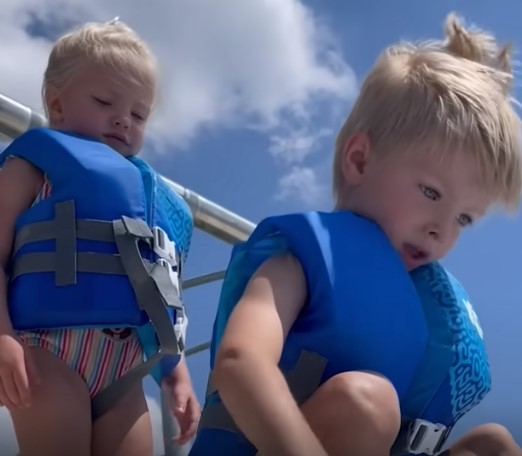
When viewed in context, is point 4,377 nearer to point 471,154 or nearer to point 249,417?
point 249,417

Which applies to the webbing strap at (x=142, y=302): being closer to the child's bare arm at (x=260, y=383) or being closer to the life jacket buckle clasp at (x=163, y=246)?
the life jacket buckle clasp at (x=163, y=246)

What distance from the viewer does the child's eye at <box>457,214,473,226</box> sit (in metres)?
1.45

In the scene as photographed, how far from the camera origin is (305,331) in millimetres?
1281

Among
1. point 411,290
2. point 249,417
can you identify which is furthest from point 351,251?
point 249,417

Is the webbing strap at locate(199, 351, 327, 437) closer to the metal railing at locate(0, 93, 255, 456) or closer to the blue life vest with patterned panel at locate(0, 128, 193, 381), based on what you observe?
the blue life vest with patterned panel at locate(0, 128, 193, 381)

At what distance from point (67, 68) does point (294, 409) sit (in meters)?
1.18

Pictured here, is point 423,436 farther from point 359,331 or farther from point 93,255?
point 93,255

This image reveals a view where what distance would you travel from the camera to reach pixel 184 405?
1.84 meters

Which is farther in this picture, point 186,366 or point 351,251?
point 186,366

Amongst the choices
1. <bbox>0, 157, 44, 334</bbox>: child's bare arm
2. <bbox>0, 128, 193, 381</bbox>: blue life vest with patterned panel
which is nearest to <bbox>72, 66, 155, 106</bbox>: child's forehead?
<bbox>0, 128, 193, 381</bbox>: blue life vest with patterned panel

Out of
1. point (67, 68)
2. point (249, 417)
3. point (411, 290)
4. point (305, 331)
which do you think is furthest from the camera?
point (67, 68)

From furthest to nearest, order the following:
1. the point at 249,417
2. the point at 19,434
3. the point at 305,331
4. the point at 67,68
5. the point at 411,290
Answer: the point at 67,68 < the point at 19,434 < the point at 411,290 < the point at 305,331 < the point at 249,417

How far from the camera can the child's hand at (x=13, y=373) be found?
4.73 feet

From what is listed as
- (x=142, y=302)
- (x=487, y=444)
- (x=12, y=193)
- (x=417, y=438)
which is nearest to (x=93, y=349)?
(x=142, y=302)
